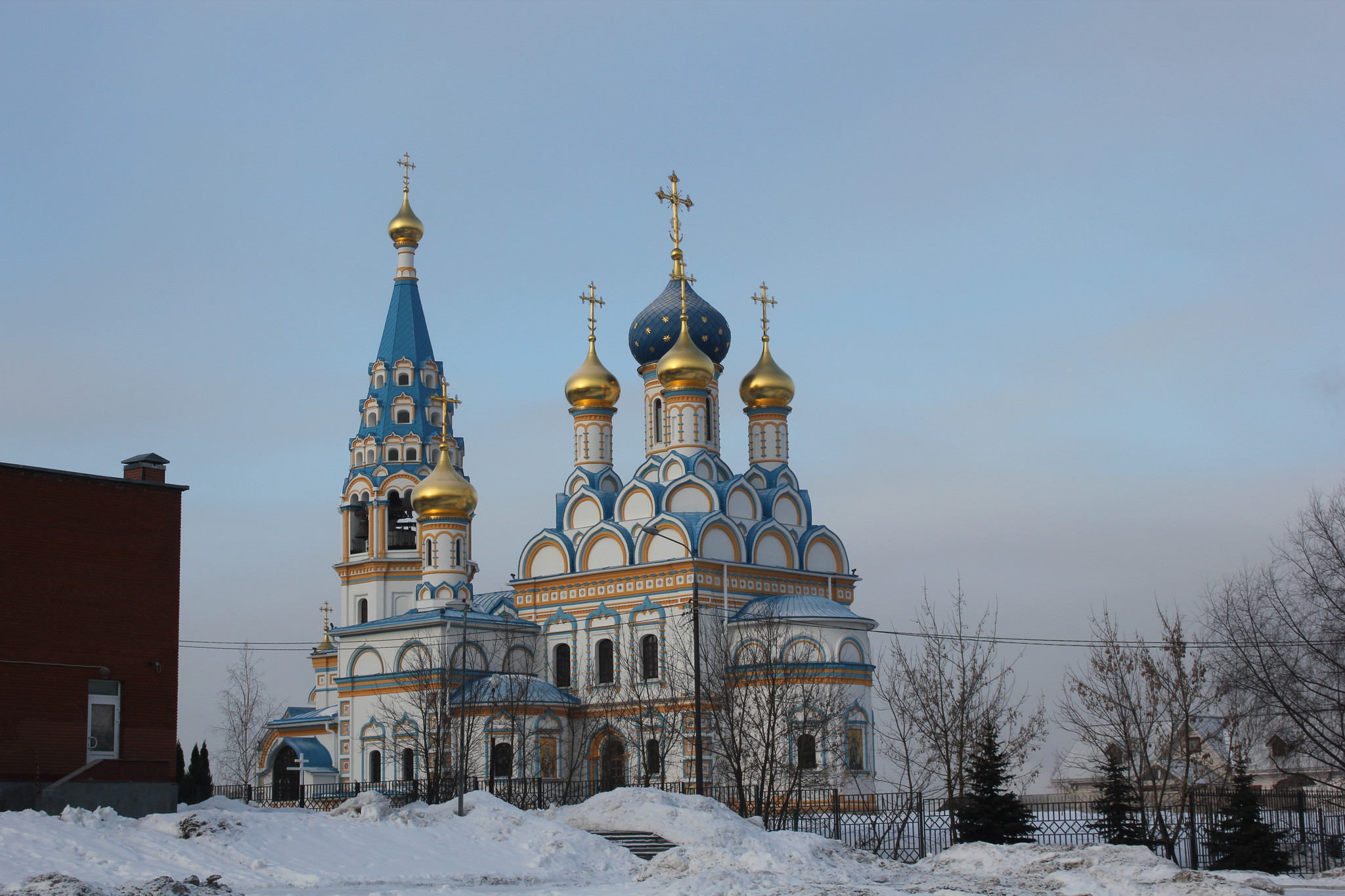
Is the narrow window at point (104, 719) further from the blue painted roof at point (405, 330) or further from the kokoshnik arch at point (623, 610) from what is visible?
the blue painted roof at point (405, 330)

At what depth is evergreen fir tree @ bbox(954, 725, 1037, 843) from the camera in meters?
21.3

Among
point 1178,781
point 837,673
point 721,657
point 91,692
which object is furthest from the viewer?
point 837,673

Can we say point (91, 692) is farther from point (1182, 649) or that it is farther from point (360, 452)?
point (360, 452)

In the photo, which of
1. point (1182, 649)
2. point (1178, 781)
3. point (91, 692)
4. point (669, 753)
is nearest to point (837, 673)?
point (669, 753)

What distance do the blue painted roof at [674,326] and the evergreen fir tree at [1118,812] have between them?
20.6 metres

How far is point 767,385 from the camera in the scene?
39844mm

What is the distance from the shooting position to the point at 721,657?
3031 cm

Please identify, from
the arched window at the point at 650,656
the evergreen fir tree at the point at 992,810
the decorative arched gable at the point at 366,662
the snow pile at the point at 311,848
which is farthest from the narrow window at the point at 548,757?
the evergreen fir tree at the point at 992,810

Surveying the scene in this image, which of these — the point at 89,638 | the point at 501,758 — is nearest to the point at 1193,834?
the point at 89,638

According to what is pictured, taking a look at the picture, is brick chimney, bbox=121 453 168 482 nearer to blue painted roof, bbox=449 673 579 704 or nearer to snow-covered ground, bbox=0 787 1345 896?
snow-covered ground, bbox=0 787 1345 896

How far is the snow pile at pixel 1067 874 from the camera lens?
1573 centimetres

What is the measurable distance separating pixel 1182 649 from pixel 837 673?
12.3m

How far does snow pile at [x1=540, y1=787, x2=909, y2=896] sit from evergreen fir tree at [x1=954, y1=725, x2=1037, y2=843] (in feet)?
7.69

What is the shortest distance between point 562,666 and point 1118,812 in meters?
18.8
